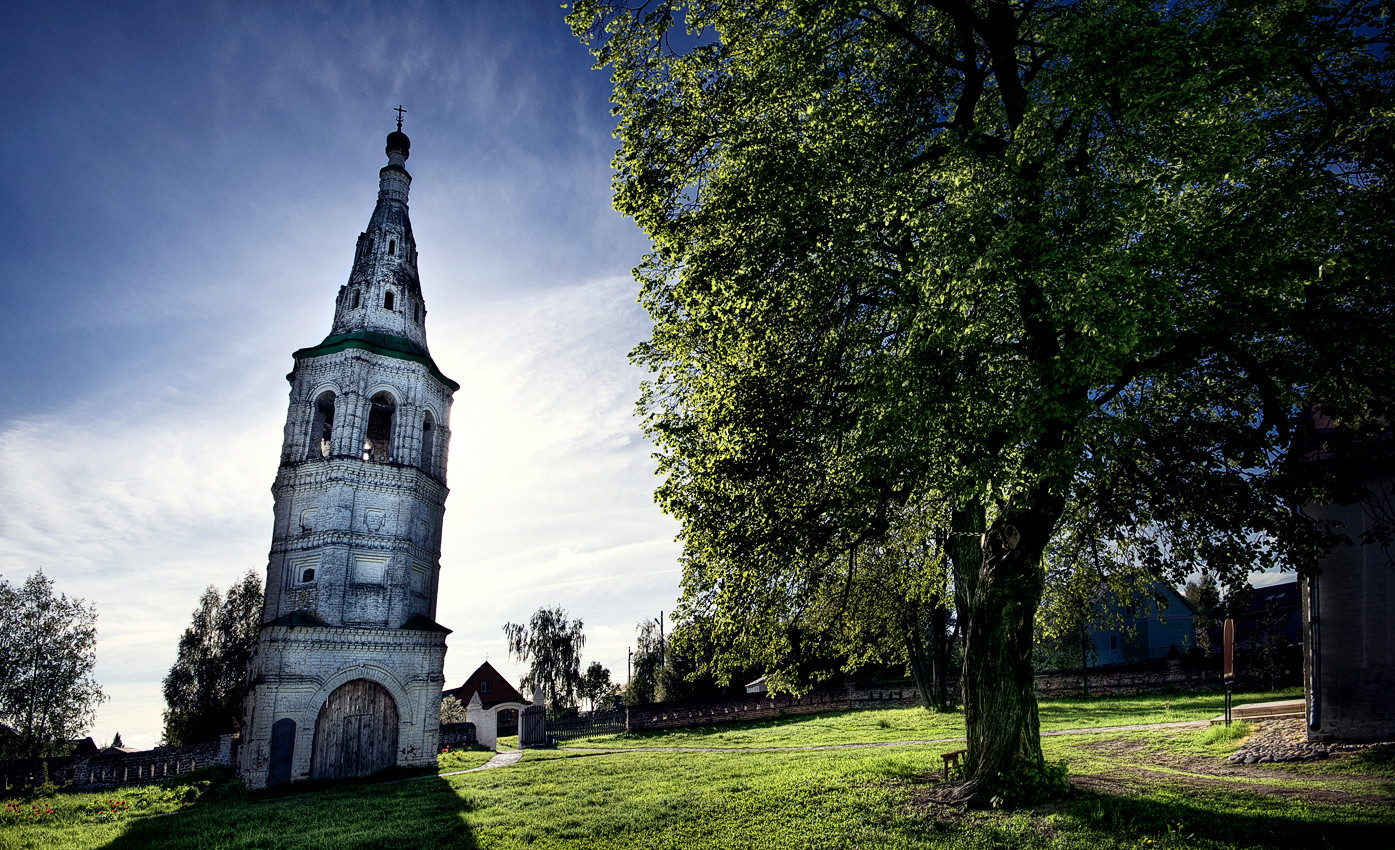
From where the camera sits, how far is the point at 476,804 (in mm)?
15359

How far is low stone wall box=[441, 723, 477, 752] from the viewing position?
34.7m

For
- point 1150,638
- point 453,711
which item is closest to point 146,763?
point 453,711

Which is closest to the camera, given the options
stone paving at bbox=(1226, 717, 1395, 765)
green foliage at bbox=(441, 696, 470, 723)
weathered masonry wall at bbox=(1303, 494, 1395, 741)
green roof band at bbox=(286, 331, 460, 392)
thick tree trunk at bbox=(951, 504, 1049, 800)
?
thick tree trunk at bbox=(951, 504, 1049, 800)

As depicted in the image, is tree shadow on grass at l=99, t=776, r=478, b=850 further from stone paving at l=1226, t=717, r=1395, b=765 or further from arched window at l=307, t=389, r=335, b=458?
stone paving at l=1226, t=717, r=1395, b=765

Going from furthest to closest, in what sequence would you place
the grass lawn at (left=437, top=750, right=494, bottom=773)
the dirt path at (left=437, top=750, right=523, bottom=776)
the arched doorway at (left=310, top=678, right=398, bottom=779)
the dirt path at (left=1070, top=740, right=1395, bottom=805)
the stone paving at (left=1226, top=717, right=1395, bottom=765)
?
the grass lawn at (left=437, top=750, right=494, bottom=773), the arched doorway at (left=310, top=678, right=398, bottom=779), the dirt path at (left=437, top=750, right=523, bottom=776), the stone paving at (left=1226, top=717, right=1395, bottom=765), the dirt path at (left=1070, top=740, right=1395, bottom=805)

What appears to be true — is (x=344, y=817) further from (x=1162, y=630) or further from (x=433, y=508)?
(x=1162, y=630)

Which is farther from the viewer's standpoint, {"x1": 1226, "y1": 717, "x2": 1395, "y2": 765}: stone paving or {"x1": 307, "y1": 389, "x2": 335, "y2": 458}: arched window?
{"x1": 307, "y1": 389, "x2": 335, "y2": 458}: arched window

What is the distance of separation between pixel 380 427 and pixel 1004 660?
27622 mm

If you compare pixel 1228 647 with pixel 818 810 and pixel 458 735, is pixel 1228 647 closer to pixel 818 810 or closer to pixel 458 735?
pixel 818 810

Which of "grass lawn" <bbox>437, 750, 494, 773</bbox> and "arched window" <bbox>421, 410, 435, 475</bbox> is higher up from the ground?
"arched window" <bbox>421, 410, 435, 475</bbox>

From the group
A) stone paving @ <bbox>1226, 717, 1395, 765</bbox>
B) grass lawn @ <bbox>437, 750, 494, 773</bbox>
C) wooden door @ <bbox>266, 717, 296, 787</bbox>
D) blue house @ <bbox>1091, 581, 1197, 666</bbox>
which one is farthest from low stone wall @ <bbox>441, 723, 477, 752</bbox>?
blue house @ <bbox>1091, 581, 1197, 666</bbox>

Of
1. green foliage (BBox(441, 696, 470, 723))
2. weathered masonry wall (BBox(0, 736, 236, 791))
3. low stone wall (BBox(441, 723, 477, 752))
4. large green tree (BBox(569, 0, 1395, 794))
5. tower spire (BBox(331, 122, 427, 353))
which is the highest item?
tower spire (BBox(331, 122, 427, 353))

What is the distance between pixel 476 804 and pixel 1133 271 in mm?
15868

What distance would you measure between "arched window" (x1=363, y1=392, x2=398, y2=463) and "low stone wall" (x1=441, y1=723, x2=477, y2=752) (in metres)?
14.5
